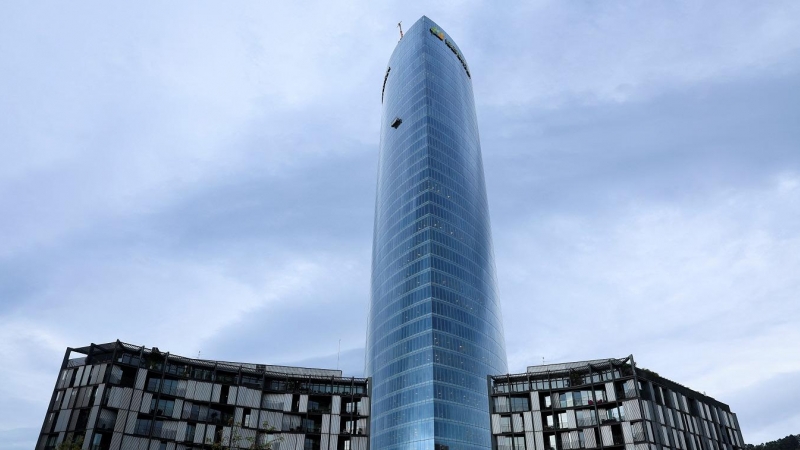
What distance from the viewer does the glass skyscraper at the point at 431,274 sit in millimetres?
124188

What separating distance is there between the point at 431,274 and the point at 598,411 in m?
51.1

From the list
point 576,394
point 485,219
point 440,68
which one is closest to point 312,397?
point 576,394

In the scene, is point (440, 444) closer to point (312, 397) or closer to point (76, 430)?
point (312, 397)

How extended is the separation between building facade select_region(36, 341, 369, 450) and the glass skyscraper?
462 inches

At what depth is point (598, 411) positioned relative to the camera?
118438mm

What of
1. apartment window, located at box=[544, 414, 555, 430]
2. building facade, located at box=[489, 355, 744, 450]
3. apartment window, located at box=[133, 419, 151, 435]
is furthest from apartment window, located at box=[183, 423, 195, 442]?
apartment window, located at box=[544, 414, 555, 430]

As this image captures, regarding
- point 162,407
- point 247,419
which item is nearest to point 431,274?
point 247,419

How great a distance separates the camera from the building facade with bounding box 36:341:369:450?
10862 cm

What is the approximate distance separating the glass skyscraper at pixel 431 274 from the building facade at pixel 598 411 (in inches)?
292

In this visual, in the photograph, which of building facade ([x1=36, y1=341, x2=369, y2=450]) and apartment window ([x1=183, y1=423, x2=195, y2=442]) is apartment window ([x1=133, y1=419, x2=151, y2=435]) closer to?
building facade ([x1=36, y1=341, x2=369, y2=450])

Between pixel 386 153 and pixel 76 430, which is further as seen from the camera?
pixel 386 153

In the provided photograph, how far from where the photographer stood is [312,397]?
137 m

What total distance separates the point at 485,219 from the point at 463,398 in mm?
69146

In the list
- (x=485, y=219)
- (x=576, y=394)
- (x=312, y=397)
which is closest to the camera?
(x=576, y=394)
